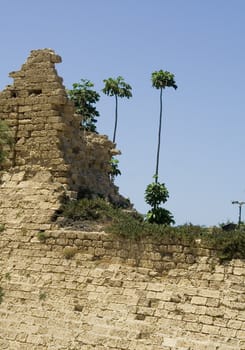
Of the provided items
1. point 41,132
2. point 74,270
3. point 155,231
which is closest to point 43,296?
point 74,270

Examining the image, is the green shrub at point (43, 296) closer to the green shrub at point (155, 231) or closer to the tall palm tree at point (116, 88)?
the green shrub at point (155, 231)

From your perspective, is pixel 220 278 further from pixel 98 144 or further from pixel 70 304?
pixel 98 144

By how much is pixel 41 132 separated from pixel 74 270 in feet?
11.6

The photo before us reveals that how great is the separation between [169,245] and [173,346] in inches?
70.5

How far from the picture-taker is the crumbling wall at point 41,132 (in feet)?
43.9

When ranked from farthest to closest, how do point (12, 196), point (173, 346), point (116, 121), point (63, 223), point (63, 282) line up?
point (116, 121) → point (12, 196) → point (63, 223) → point (63, 282) → point (173, 346)

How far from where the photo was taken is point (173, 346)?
990 centimetres

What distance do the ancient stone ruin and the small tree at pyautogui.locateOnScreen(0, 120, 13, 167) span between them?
0.53 feet

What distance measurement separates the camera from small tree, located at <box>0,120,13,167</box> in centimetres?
1371

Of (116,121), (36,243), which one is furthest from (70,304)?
(116,121)

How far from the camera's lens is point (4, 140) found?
13.8 m

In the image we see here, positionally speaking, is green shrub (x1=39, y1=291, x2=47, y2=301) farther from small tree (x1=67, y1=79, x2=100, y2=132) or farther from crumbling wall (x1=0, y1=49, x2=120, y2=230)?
small tree (x1=67, y1=79, x2=100, y2=132)

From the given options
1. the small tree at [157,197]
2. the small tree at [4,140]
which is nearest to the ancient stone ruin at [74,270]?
the small tree at [4,140]

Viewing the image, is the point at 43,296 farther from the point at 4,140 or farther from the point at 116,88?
the point at 116,88
